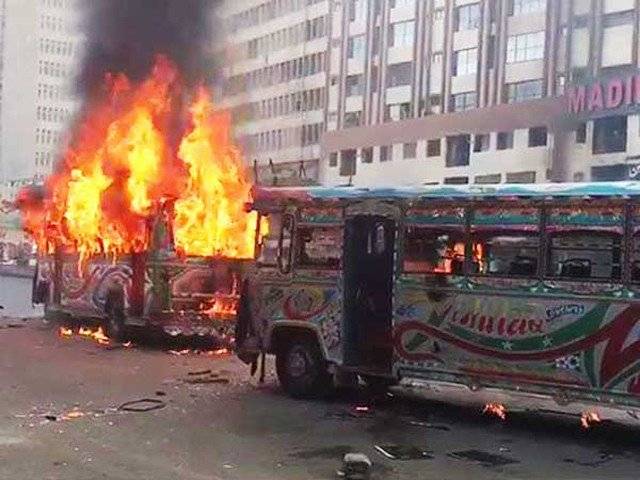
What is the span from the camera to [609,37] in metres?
39.4

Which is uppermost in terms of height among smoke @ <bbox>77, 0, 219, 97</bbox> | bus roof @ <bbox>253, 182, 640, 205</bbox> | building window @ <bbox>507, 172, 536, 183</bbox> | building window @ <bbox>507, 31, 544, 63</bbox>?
building window @ <bbox>507, 31, 544, 63</bbox>

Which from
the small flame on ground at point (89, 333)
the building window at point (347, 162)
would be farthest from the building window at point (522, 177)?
the small flame on ground at point (89, 333)

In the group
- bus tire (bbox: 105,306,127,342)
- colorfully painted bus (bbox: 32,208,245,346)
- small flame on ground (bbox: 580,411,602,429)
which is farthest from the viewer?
bus tire (bbox: 105,306,127,342)

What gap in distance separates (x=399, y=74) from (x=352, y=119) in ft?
15.0

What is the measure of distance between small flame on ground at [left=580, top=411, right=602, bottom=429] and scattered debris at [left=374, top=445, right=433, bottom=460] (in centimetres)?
232

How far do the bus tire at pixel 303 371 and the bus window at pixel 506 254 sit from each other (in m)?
2.45

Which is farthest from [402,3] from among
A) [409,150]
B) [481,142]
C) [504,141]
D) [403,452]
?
[403,452]

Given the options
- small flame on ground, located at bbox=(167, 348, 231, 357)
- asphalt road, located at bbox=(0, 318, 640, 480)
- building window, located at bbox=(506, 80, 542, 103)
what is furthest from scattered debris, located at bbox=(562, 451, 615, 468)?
building window, located at bbox=(506, 80, 542, 103)

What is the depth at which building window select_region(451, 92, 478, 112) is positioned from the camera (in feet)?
168

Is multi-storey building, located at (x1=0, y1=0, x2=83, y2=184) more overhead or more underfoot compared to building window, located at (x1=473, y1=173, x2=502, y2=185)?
more overhead

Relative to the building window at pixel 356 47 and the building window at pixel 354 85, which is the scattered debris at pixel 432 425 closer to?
the building window at pixel 354 85

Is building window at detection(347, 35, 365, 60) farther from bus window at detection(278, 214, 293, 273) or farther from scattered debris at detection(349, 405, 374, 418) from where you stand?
scattered debris at detection(349, 405, 374, 418)

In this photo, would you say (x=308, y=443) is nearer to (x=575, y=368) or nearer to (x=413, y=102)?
(x=575, y=368)

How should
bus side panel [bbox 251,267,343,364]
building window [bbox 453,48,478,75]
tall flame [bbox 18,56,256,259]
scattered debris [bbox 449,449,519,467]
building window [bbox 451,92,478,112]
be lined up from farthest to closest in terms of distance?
building window [bbox 453,48,478,75], building window [bbox 451,92,478,112], tall flame [bbox 18,56,256,259], bus side panel [bbox 251,267,343,364], scattered debris [bbox 449,449,519,467]
